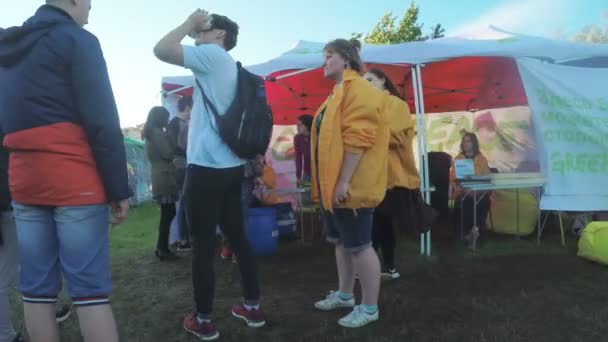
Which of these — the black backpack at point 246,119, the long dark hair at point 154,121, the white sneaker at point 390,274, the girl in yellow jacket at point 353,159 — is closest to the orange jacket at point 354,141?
the girl in yellow jacket at point 353,159

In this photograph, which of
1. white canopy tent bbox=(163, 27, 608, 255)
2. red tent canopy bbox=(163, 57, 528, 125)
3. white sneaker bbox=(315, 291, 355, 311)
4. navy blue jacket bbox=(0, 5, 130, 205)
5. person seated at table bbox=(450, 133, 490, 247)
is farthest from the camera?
red tent canopy bbox=(163, 57, 528, 125)

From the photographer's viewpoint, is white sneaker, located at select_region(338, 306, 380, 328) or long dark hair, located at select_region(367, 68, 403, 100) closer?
white sneaker, located at select_region(338, 306, 380, 328)

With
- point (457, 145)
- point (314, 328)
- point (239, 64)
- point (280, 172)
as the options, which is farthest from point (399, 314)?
point (457, 145)

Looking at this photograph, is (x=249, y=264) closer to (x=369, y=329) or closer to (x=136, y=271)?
(x=369, y=329)

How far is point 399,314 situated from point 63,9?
235 centimetres

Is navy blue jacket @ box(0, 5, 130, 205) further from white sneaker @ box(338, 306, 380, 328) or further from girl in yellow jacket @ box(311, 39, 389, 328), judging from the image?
white sneaker @ box(338, 306, 380, 328)

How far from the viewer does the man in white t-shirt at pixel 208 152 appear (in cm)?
210

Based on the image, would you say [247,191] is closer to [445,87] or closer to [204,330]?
[204,330]

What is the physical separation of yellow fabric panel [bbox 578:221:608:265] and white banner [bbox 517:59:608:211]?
0.38m

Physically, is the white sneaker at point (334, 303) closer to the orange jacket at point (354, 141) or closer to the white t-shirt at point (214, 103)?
the orange jacket at point (354, 141)

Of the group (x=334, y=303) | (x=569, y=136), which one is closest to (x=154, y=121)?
(x=334, y=303)

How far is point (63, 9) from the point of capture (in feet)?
5.11

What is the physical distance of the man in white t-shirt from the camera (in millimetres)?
2102

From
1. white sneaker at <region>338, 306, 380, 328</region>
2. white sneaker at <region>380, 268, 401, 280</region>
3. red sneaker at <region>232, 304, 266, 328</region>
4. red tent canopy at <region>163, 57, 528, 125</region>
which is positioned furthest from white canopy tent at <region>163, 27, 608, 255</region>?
red sneaker at <region>232, 304, 266, 328</region>
